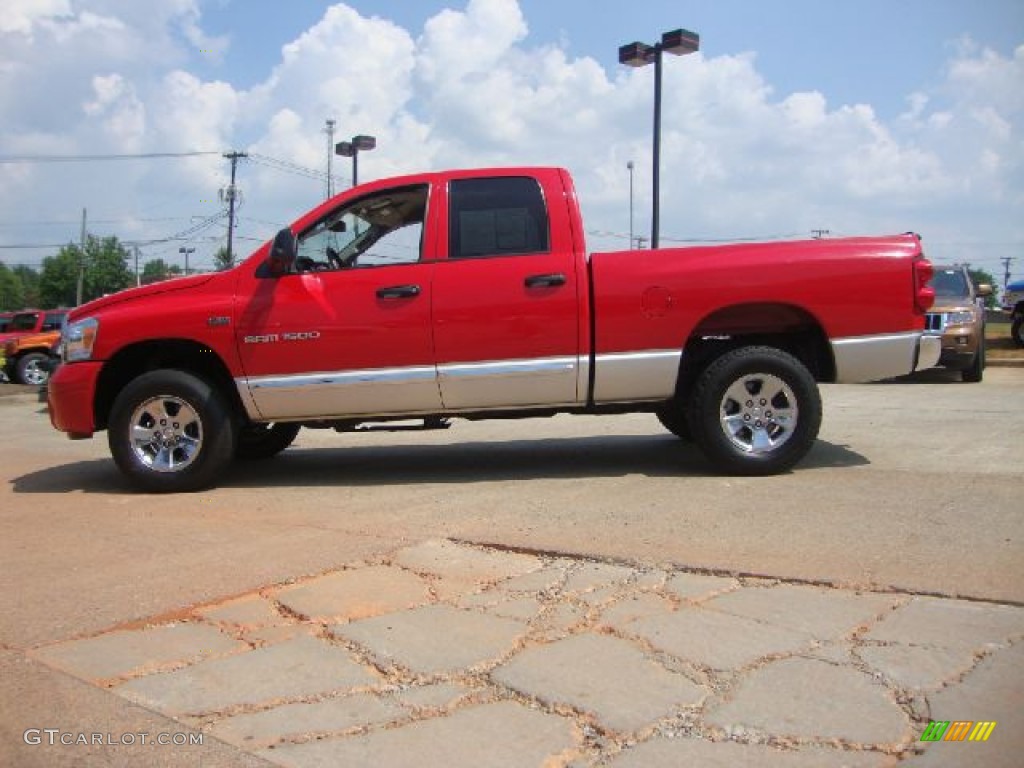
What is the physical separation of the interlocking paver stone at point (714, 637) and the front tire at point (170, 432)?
3.76m

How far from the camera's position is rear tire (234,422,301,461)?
731 cm

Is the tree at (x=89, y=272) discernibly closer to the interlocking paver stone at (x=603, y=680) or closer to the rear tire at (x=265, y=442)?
the rear tire at (x=265, y=442)

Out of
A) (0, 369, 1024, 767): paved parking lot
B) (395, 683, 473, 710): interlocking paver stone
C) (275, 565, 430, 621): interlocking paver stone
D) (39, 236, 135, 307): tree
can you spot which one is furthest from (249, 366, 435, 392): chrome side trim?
(39, 236, 135, 307): tree

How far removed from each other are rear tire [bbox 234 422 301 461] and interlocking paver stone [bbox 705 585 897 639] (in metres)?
4.38

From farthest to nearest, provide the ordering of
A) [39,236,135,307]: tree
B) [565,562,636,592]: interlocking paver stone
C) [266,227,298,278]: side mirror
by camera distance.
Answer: [39,236,135,307]: tree, [266,227,298,278]: side mirror, [565,562,636,592]: interlocking paver stone

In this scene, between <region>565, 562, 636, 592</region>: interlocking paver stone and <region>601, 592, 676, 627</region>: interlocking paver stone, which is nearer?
<region>601, 592, 676, 627</region>: interlocking paver stone

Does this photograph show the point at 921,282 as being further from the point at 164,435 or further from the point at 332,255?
the point at 164,435

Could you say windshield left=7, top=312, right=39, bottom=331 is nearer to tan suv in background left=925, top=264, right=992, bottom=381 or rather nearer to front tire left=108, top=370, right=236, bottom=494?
front tire left=108, top=370, right=236, bottom=494

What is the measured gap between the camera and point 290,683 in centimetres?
316

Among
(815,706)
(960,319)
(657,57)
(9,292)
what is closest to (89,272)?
(9,292)

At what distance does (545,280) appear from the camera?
19.9 ft

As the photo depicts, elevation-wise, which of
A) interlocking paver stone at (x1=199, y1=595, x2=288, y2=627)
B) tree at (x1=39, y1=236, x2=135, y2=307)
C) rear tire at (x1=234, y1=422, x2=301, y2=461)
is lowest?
interlocking paver stone at (x1=199, y1=595, x2=288, y2=627)

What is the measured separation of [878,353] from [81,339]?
552 cm

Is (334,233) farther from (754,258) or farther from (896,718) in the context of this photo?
(896,718)
